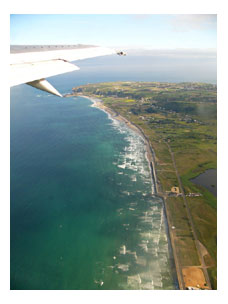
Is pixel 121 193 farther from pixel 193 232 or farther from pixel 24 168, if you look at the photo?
pixel 24 168

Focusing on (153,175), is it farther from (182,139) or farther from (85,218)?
(182,139)

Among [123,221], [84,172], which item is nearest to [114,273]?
[123,221]

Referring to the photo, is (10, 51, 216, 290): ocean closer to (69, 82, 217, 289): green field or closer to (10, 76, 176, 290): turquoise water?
(10, 76, 176, 290): turquoise water

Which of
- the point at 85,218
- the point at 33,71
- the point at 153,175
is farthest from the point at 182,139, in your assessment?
the point at 33,71

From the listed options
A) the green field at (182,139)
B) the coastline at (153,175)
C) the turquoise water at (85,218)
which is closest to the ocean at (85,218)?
the turquoise water at (85,218)

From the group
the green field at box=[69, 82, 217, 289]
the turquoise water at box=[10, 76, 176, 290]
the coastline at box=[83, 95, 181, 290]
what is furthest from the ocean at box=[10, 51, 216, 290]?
the green field at box=[69, 82, 217, 289]

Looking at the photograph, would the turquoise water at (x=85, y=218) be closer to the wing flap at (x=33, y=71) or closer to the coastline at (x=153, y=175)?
the coastline at (x=153, y=175)
